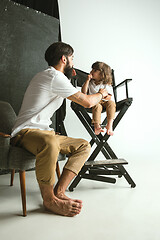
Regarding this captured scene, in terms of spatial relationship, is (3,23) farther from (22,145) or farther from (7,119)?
(22,145)

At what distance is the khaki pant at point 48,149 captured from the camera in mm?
1735

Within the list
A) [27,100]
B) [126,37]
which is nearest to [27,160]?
[27,100]

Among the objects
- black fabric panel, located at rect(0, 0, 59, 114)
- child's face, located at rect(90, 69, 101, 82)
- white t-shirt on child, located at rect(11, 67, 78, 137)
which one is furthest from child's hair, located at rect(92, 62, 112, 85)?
white t-shirt on child, located at rect(11, 67, 78, 137)

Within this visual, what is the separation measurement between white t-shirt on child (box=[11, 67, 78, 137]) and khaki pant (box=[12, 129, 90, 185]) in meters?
0.08

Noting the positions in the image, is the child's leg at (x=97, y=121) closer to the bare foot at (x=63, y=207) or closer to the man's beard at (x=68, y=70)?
the man's beard at (x=68, y=70)

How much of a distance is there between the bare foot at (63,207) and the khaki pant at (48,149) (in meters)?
0.15

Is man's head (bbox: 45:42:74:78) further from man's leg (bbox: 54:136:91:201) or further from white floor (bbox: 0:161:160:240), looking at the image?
white floor (bbox: 0:161:160:240)

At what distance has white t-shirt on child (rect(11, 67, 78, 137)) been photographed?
1.95m

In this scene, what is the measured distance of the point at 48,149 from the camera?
1734mm

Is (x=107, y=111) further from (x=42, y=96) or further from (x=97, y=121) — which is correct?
(x=42, y=96)

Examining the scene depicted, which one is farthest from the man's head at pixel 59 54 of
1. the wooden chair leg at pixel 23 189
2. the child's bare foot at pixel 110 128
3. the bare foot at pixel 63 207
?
the bare foot at pixel 63 207

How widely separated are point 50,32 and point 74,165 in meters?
2.01

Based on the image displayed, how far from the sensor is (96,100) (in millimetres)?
2193

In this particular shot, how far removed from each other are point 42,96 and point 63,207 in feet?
2.85
